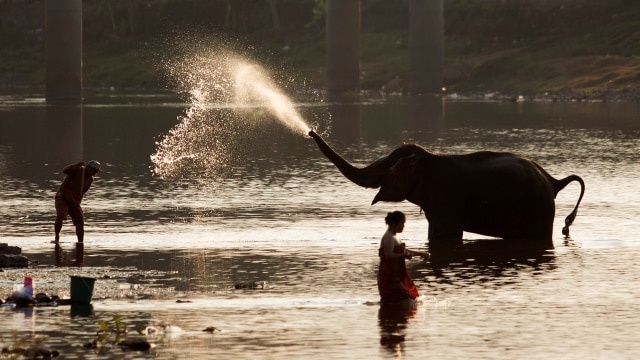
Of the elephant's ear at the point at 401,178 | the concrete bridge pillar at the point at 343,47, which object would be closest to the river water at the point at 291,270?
the elephant's ear at the point at 401,178

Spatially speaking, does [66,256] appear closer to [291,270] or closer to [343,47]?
[291,270]

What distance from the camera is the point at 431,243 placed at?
27469mm

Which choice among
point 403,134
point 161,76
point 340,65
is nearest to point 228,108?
point 340,65

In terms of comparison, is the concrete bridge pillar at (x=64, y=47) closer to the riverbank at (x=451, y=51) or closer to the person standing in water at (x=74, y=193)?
the riverbank at (x=451, y=51)

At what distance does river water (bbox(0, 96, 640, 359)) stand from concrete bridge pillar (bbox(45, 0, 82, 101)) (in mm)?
49340

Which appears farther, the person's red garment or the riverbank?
the riverbank

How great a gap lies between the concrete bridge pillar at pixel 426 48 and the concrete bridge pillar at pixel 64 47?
21830mm

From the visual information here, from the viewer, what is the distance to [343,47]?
108 m

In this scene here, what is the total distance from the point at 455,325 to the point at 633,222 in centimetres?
1248

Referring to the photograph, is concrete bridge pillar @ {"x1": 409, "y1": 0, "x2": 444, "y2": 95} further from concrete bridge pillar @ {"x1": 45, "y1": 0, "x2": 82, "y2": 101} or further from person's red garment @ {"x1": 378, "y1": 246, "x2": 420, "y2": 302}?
person's red garment @ {"x1": 378, "y1": 246, "x2": 420, "y2": 302}

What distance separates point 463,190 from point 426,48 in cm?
8111

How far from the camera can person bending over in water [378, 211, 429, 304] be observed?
20.5 meters

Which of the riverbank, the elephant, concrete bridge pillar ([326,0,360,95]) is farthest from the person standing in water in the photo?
concrete bridge pillar ([326,0,360,95])

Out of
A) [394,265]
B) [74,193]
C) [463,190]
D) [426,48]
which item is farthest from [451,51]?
[394,265]
